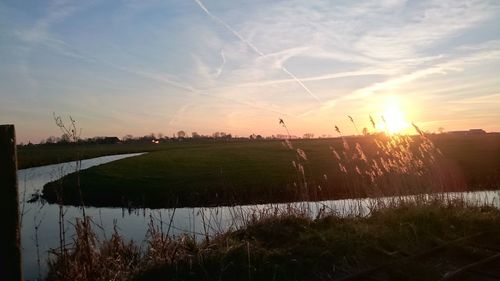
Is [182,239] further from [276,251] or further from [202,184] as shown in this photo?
[202,184]

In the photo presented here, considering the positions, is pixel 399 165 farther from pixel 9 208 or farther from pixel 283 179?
pixel 283 179

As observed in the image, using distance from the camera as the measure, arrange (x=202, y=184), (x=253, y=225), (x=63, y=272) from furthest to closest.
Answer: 1. (x=202, y=184)
2. (x=253, y=225)
3. (x=63, y=272)

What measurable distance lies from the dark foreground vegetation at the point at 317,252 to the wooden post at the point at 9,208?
3.49 meters

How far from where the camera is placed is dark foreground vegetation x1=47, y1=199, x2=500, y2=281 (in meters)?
7.88

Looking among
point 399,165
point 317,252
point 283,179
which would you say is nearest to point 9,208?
point 317,252

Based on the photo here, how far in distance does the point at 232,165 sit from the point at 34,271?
Result: 37419 mm

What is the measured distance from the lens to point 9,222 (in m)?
4.48

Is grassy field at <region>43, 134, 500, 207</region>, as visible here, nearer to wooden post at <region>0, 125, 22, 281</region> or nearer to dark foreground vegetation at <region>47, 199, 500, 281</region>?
dark foreground vegetation at <region>47, 199, 500, 281</region>

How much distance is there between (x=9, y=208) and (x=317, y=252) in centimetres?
558

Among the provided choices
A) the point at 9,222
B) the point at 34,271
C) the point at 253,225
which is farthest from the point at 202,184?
the point at 9,222

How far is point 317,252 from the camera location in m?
8.65

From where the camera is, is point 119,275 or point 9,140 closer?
point 9,140

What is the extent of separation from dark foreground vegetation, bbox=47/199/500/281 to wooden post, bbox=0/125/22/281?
349cm

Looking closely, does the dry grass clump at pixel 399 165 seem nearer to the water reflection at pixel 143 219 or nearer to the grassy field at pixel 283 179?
the grassy field at pixel 283 179
